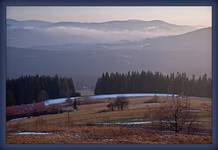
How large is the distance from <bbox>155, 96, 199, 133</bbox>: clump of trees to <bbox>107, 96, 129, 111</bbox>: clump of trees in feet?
2.07

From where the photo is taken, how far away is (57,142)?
11359 millimetres

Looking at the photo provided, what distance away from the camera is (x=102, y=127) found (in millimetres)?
11438

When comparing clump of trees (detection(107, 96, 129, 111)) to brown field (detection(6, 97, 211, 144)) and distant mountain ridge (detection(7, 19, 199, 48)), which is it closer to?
brown field (detection(6, 97, 211, 144))

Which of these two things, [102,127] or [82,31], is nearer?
[102,127]

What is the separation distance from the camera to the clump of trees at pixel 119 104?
37.6ft

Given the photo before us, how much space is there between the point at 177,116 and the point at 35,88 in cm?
275

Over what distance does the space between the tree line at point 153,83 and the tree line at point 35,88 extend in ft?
2.11

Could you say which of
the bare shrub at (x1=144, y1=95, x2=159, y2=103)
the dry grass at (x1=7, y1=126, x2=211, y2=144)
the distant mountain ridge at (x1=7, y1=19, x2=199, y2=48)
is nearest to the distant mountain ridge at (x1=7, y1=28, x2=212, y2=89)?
the distant mountain ridge at (x1=7, y1=19, x2=199, y2=48)

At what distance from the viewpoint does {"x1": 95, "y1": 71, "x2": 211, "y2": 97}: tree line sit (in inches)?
448

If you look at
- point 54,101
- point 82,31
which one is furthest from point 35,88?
point 82,31

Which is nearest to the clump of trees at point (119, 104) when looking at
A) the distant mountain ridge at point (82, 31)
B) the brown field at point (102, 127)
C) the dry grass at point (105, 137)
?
the brown field at point (102, 127)
